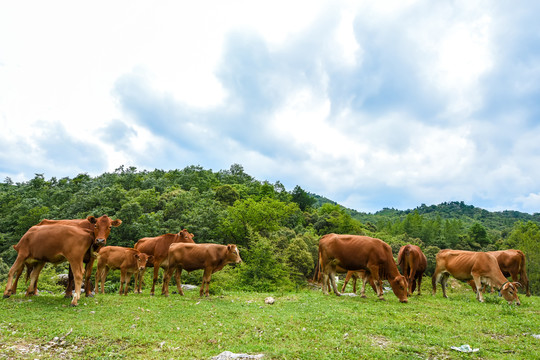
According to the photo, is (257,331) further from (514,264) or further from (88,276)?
(514,264)

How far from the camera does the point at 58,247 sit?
28.9 feet

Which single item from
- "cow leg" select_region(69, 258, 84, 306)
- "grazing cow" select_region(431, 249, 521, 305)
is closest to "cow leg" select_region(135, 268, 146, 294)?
"cow leg" select_region(69, 258, 84, 306)

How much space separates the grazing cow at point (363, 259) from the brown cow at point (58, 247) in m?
8.76

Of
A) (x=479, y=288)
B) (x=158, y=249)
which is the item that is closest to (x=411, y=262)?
(x=479, y=288)

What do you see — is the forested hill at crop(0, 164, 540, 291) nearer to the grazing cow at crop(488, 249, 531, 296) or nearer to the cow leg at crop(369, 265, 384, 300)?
the cow leg at crop(369, 265, 384, 300)

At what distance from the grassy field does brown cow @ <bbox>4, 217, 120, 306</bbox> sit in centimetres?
97

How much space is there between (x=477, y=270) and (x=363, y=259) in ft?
17.3

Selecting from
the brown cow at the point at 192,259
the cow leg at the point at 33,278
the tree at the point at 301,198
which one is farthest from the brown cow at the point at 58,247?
the tree at the point at 301,198

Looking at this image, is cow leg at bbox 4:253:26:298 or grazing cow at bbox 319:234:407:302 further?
grazing cow at bbox 319:234:407:302

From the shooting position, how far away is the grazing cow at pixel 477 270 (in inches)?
451

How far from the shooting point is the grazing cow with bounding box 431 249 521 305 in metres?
11.5

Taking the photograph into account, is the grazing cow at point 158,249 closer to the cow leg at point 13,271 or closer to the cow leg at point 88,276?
the cow leg at point 88,276

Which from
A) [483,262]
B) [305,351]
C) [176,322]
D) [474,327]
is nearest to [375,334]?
[305,351]

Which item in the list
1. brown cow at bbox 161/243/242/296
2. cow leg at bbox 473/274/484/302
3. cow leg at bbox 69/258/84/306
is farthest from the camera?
brown cow at bbox 161/243/242/296
